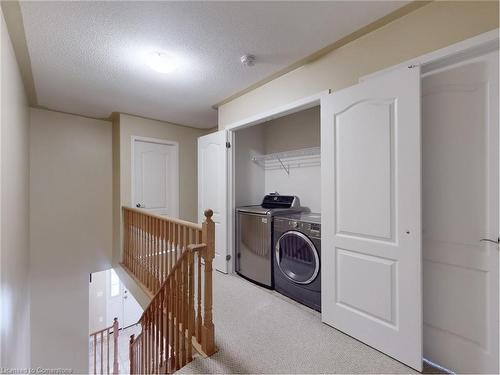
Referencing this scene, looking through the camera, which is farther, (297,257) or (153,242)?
(153,242)

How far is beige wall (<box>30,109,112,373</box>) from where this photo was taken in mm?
3361

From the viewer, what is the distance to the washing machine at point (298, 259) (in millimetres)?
2123

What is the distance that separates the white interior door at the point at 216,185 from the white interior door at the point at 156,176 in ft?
3.62

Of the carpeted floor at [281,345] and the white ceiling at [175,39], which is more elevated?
the white ceiling at [175,39]

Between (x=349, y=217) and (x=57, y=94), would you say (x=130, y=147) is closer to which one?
(x=57, y=94)

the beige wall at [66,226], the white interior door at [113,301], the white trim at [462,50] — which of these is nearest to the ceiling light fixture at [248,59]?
the white trim at [462,50]

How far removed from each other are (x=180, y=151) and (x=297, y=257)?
3.01 m

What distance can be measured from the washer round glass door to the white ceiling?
5.48 ft

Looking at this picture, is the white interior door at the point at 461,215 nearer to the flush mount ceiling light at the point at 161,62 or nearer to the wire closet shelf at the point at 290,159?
the wire closet shelf at the point at 290,159

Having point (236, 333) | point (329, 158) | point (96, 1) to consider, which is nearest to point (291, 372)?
point (236, 333)

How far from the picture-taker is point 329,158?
188cm

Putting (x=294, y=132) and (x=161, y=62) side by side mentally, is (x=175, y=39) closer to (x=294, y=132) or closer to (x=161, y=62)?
(x=161, y=62)

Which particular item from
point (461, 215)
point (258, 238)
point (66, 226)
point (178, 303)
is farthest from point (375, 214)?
point (66, 226)

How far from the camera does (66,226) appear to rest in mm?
3572
